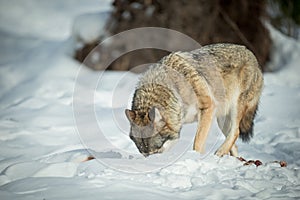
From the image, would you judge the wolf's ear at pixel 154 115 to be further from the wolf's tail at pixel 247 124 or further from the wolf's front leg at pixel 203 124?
the wolf's tail at pixel 247 124

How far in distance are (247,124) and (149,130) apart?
5.70 feet

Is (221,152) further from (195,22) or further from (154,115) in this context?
(195,22)

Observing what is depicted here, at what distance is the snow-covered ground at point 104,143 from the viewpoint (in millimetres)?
4637

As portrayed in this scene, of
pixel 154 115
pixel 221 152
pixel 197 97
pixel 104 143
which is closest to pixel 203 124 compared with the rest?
pixel 197 97

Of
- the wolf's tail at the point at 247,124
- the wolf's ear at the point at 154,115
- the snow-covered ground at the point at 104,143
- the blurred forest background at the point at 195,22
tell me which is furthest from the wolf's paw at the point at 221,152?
the blurred forest background at the point at 195,22

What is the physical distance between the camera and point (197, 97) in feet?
19.0

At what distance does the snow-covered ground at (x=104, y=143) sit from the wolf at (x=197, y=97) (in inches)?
10.7

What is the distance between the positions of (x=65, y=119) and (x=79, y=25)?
3888 millimetres

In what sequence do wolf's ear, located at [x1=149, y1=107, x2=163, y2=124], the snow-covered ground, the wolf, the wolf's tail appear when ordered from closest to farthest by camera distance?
the snow-covered ground < wolf's ear, located at [x1=149, y1=107, x2=163, y2=124] < the wolf < the wolf's tail

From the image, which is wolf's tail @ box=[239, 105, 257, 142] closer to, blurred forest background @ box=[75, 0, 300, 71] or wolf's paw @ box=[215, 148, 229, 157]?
wolf's paw @ box=[215, 148, 229, 157]

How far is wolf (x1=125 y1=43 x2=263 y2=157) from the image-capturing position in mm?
5492

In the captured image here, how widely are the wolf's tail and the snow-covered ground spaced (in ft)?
0.57

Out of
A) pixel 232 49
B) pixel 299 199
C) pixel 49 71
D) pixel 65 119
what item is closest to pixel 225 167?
pixel 299 199

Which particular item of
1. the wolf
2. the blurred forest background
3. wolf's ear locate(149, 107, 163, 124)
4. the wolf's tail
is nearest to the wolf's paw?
the wolf
